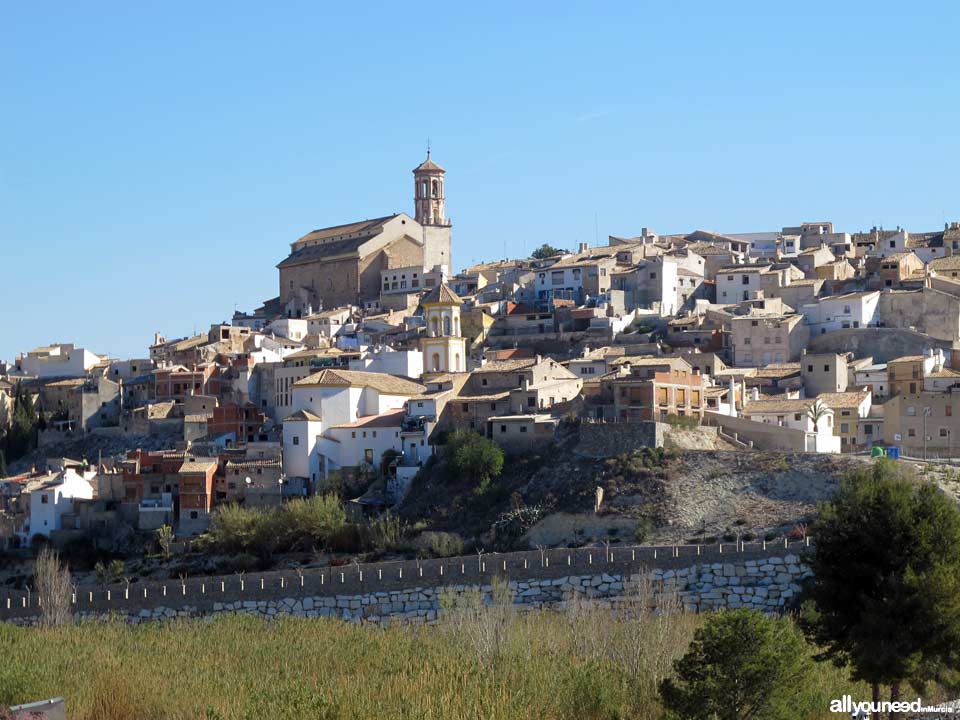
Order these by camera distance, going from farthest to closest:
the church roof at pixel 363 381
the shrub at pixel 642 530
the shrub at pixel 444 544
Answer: the church roof at pixel 363 381, the shrub at pixel 444 544, the shrub at pixel 642 530

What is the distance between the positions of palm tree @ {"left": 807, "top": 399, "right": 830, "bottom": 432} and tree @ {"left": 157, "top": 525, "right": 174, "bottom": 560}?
15750mm

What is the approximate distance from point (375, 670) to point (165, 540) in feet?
55.5

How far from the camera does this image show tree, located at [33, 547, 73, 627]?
39312 millimetres

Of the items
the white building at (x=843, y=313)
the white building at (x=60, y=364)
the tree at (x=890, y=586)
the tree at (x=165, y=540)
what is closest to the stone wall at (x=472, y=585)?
the tree at (x=165, y=540)

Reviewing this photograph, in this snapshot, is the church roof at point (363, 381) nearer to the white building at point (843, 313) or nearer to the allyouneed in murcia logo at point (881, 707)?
the white building at point (843, 313)

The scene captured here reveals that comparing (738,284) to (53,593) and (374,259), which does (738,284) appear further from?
(53,593)

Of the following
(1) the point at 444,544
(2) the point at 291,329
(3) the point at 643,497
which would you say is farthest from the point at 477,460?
(2) the point at 291,329

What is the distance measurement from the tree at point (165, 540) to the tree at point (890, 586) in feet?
69.6

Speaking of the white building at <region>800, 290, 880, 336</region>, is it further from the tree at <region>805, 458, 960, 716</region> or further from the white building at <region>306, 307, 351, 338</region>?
the tree at <region>805, 458, 960, 716</region>

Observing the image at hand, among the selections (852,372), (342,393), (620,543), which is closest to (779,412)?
(852,372)

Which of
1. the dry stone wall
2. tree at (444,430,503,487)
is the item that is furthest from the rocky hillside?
the dry stone wall

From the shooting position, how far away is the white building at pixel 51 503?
46562 mm

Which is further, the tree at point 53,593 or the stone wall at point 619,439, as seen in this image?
the stone wall at point 619,439

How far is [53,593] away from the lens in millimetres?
39562
